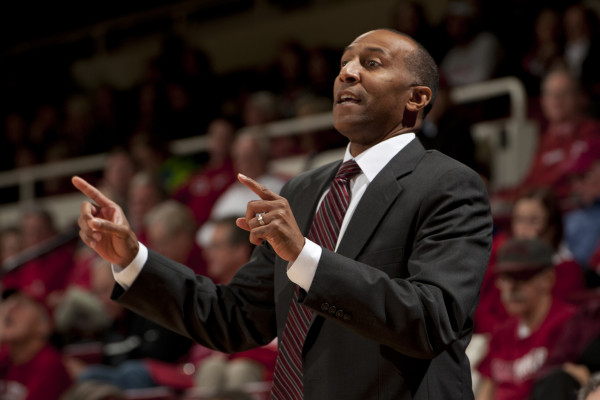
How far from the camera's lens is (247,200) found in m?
5.94

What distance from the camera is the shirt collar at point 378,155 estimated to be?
1.92m

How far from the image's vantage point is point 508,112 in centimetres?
651

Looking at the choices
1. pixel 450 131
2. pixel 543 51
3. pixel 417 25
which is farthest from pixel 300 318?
pixel 417 25

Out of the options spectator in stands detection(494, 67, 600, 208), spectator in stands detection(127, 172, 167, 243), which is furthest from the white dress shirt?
spectator in stands detection(127, 172, 167, 243)

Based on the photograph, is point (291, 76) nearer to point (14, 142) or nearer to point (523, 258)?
point (14, 142)

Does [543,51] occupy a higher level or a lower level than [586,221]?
higher

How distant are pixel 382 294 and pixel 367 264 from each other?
17 cm

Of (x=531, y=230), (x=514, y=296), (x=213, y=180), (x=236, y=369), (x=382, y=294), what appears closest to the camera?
(x=382, y=294)

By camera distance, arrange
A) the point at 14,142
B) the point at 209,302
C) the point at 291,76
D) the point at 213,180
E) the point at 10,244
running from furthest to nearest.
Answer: the point at 14,142 → the point at 291,76 → the point at 10,244 → the point at 213,180 → the point at 209,302

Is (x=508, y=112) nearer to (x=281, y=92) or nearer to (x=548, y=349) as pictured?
(x=281, y=92)

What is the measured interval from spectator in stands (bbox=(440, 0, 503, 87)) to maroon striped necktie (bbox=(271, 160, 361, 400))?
16.1ft

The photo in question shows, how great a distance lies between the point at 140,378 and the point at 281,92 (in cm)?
415

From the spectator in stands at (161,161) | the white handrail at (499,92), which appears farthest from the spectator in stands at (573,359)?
the spectator in stands at (161,161)

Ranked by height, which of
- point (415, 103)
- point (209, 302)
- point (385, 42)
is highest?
point (385, 42)
